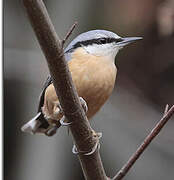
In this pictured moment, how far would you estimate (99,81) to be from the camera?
2090mm

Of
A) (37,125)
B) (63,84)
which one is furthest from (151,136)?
(37,125)

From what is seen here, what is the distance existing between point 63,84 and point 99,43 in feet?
2.45

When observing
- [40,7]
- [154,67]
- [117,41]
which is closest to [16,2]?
[154,67]

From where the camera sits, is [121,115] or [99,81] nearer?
[99,81]

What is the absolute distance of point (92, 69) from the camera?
82.4 inches

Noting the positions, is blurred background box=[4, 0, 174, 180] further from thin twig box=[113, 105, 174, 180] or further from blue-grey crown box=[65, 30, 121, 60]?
thin twig box=[113, 105, 174, 180]

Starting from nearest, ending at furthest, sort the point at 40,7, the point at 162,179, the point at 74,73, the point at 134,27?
the point at 40,7
the point at 74,73
the point at 162,179
the point at 134,27

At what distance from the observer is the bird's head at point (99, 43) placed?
2168mm

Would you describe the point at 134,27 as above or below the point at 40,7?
below

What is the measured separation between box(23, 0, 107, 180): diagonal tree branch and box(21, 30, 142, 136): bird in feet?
1.44

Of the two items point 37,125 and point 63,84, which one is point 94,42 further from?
point 63,84

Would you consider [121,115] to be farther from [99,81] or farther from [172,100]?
[99,81]

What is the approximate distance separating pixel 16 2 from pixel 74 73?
200cm

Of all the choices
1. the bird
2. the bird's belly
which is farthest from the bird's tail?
the bird's belly
